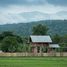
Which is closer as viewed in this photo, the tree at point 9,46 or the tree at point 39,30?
the tree at point 9,46

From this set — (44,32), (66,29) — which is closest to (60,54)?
(44,32)

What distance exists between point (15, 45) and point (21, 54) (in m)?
7.95

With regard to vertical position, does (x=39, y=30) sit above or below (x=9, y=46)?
below

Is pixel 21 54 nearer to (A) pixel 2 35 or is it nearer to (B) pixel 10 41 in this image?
(B) pixel 10 41

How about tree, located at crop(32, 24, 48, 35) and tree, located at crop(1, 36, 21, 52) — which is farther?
tree, located at crop(32, 24, 48, 35)

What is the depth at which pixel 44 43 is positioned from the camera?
222 feet

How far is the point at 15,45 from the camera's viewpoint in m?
60.8

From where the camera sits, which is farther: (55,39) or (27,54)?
(55,39)

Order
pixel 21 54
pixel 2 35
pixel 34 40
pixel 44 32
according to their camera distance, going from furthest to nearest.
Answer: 1. pixel 44 32
2. pixel 2 35
3. pixel 34 40
4. pixel 21 54

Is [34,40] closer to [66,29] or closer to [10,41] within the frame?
[10,41]

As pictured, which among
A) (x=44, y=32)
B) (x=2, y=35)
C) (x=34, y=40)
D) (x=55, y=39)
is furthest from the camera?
(x=44, y=32)

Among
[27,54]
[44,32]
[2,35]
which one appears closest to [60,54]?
[27,54]

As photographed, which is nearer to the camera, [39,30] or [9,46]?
[9,46]

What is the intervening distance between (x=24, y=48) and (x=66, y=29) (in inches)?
5119
